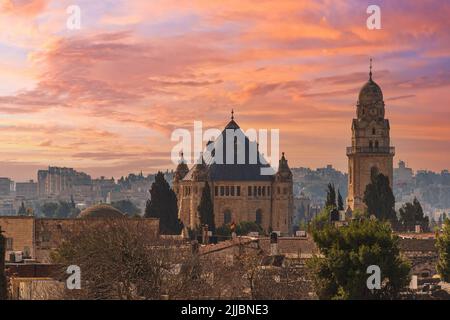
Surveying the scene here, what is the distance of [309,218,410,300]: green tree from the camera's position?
3431 centimetres

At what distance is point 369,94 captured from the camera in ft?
367

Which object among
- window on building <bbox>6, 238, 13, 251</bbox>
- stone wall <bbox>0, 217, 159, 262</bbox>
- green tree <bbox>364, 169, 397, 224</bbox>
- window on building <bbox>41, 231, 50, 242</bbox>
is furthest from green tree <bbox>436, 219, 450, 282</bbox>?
green tree <bbox>364, 169, 397, 224</bbox>

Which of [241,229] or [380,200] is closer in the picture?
[380,200]

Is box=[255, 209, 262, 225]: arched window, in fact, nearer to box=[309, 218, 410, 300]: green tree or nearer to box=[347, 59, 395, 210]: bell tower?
box=[347, 59, 395, 210]: bell tower

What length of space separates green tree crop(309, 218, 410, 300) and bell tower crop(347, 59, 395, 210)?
70892 mm

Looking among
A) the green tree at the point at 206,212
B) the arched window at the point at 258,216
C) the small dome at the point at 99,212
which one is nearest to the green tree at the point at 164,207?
the green tree at the point at 206,212

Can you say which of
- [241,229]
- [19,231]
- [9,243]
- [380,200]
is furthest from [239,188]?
[9,243]

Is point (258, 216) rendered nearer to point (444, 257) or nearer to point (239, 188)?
point (239, 188)

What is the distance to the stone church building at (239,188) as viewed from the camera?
11556 cm

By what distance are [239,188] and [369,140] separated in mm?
14371

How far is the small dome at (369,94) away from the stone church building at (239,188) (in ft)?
30.5

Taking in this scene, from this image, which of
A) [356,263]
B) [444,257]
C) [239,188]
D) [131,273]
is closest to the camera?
[131,273]

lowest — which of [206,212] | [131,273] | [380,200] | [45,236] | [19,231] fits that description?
[131,273]
